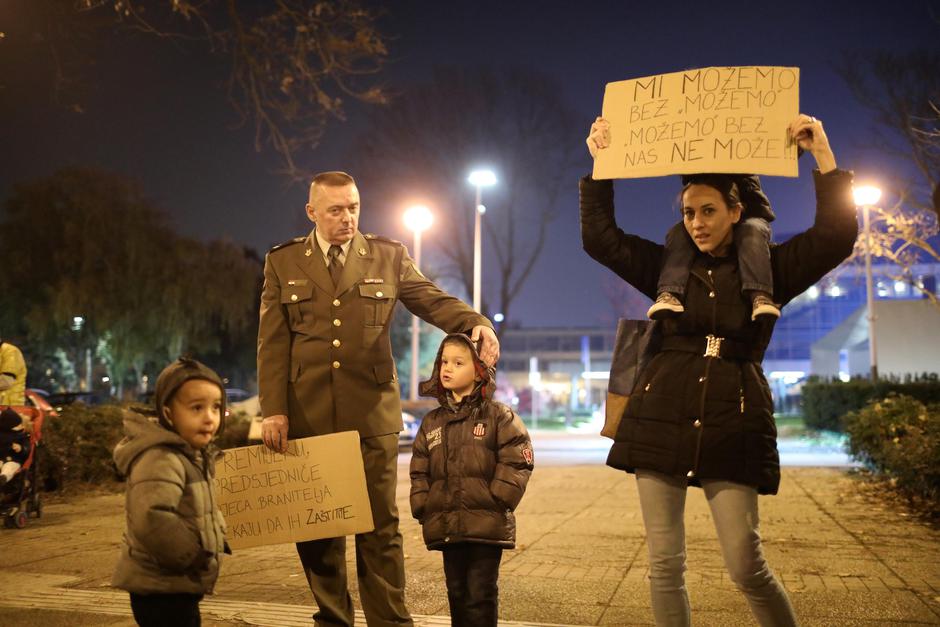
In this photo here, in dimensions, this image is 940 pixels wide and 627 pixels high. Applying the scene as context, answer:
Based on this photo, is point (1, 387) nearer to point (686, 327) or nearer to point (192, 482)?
point (192, 482)

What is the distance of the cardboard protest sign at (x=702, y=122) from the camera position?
4.21 metres

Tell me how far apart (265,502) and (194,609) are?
0.97 m

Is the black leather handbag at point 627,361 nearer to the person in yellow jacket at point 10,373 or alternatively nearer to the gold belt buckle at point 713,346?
the gold belt buckle at point 713,346

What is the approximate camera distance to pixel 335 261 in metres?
5.00

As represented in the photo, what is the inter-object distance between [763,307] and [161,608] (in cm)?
261

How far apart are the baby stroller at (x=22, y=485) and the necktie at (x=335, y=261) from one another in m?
5.77

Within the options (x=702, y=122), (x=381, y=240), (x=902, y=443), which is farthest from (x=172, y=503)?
(x=902, y=443)

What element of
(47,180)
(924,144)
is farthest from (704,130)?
(47,180)

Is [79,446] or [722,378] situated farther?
[79,446]

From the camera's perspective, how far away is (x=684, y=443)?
3.95 meters

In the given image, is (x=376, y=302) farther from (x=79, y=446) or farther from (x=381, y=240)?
(x=79, y=446)

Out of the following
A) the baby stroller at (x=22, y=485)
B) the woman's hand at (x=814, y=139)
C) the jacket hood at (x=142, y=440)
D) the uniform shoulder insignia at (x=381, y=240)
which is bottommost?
the baby stroller at (x=22, y=485)

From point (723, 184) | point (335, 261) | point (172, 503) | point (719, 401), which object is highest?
point (723, 184)

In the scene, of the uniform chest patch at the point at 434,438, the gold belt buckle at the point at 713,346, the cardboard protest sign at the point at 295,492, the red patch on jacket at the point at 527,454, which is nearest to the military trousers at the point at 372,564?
Answer: the cardboard protest sign at the point at 295,492
